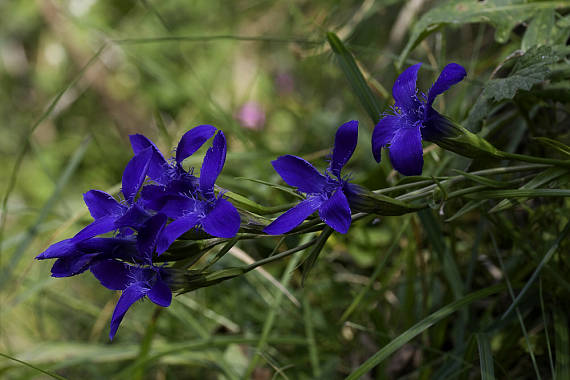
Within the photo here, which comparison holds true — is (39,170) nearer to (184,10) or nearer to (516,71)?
(184,10)

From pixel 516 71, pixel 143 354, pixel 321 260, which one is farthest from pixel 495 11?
pixel 143 354

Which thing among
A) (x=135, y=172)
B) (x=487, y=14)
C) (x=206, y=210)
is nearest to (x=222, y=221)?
(x=206, y=210)

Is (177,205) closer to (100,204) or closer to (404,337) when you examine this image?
(100,204)

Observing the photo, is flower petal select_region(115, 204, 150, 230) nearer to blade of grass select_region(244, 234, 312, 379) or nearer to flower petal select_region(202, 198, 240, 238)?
flower petal select_region(202, 198, 240, 238)

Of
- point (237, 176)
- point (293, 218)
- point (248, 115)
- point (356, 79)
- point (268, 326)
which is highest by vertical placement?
point (248, 115)

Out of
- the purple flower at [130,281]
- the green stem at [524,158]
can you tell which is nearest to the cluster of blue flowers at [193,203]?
the purple flower at [130,281]

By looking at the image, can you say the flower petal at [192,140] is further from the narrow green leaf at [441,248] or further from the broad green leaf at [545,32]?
the broad green leaf at [545,32]

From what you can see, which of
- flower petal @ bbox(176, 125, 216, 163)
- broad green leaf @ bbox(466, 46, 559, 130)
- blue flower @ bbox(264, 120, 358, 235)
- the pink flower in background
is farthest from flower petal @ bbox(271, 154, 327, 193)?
the pink flower in background
